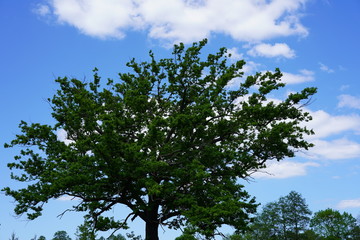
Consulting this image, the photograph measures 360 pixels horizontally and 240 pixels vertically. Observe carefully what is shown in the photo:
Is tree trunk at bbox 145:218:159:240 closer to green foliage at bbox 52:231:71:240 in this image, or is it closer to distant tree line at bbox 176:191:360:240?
distant tree line at bbox 176:191:360:240

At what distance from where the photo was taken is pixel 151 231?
23.9m

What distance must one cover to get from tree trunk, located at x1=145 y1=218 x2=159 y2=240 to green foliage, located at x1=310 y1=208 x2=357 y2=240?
4424 cm

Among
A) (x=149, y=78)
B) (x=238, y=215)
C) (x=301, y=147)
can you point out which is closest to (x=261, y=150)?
(x=301, y=147)

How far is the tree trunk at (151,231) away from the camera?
2377cm

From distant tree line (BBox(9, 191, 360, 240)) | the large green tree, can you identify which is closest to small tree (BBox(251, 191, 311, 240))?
distant tree line (BBox(9, 191, 360, 240))

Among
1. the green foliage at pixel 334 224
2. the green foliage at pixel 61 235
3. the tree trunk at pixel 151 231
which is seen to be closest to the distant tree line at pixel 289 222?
the green foliage at pixel 334 224

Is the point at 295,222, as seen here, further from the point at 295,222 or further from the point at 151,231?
the point at 151,231

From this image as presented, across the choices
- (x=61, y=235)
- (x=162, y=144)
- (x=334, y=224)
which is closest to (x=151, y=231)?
(x=162, y=144)

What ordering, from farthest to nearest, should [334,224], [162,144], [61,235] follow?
[61,235], [334,224], [162,144]

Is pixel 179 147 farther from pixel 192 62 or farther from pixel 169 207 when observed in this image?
pixel 192 62

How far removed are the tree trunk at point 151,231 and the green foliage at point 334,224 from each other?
145 feet

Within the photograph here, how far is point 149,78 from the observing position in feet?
82.4

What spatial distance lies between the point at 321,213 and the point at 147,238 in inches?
1768

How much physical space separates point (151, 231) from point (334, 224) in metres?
45.6
